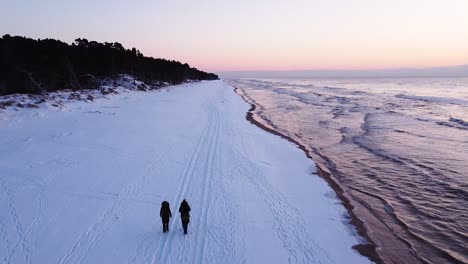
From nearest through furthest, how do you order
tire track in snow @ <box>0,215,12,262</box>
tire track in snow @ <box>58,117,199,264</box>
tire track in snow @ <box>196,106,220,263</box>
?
tire track in snow @ <box>58,117,199,264</box>
tire track in snow @ <box>0,215,12,262</box>
tire track in snow @ <box>196,106,220,263</box>

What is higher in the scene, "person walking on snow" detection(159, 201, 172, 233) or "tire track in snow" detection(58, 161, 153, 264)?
"person walking on snow" detection(159, 201, 172, 233)

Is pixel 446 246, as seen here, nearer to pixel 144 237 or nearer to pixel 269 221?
pixel 269 221

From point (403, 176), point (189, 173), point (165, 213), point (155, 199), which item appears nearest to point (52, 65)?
point (189, 173)

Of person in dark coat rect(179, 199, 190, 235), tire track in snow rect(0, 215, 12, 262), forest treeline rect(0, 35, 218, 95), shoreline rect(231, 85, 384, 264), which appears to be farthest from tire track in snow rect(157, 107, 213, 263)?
forest treeline rect(0, 35, 218, 95)

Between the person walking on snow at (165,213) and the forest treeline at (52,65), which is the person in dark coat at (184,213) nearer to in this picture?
the person walking on snow at (165,213)

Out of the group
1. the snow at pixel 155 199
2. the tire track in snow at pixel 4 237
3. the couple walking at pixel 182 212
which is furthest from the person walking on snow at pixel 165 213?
the tire track in snow at pixel 4 237

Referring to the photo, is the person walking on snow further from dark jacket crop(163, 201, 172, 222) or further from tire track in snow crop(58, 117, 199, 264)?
tire track in snow crop(58, 117, 199, 264)

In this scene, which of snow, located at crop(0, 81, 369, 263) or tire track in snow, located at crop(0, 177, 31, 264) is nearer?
tire track in snow, located at crop(0, 177, 31, 264)

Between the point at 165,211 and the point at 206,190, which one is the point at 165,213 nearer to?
the point at 165,211
